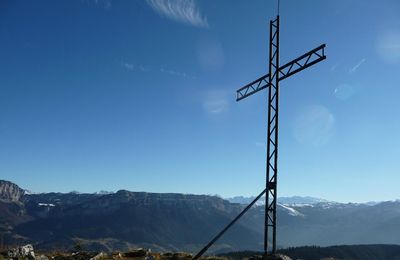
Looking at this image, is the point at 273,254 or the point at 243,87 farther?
the point at 243,87

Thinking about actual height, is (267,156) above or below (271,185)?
above

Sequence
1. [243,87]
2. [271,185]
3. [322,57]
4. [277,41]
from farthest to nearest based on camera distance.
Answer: [243,87]
[277,41]
[271,185]
[322,57]

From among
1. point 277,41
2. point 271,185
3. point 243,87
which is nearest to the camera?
point 271,185

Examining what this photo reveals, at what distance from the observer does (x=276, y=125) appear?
27.6 m

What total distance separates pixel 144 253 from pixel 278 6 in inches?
795

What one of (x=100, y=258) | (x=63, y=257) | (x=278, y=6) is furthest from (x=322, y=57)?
(x=63, y=257)

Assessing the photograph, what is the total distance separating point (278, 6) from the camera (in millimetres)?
30172

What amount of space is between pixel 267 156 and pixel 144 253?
11.4m

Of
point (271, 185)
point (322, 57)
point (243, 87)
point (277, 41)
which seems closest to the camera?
point (322, 57)

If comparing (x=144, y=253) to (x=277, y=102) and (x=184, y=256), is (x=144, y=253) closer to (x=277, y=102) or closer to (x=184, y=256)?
(x=184, y=256)

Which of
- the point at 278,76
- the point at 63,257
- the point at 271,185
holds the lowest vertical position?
the point at 63,257

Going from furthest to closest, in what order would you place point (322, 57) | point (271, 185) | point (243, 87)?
point (243, 87) < point (271, 185) < point (322, 57)

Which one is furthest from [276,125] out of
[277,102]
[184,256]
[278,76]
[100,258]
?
[100,258]

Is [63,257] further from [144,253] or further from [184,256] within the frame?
[184,256]
